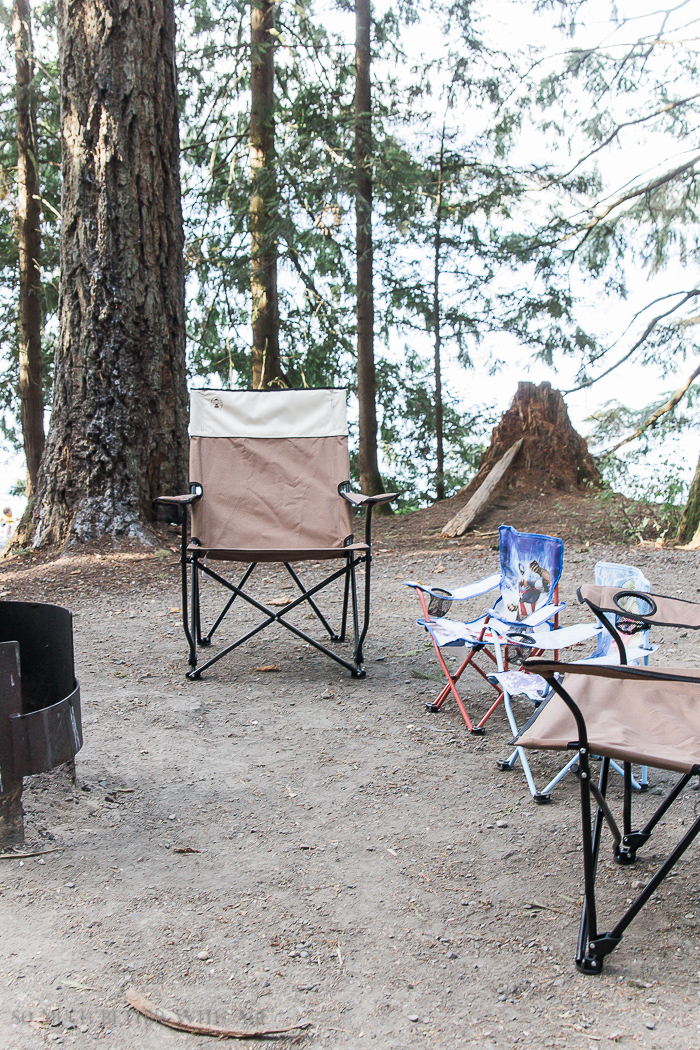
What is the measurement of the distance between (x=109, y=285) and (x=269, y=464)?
7.56 ft

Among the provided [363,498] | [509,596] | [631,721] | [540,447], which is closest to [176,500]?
[363,498]

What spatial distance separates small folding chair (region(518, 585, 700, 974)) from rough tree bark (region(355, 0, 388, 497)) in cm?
616

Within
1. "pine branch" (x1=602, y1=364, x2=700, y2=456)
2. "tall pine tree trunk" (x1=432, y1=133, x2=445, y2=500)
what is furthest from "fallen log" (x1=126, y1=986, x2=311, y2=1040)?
"tall pine tree trunk" (x1=432, y1=133, x2=445, y2=500)

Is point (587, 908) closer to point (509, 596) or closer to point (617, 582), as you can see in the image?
point (617, 582)

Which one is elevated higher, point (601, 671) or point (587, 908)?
point (601, 671)

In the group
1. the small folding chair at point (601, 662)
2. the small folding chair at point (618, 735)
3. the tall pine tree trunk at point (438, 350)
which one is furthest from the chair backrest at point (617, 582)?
the tall pine tree trunk at point (438, 350)

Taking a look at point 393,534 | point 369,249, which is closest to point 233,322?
point 369,249

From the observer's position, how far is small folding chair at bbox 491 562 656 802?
205 centimetres

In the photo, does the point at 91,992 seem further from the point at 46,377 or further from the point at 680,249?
the point at 46,377

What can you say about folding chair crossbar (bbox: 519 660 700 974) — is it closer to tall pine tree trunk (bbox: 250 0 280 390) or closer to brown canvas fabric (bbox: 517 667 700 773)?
brown canvas fabric (bbox: 517 667 700 773)

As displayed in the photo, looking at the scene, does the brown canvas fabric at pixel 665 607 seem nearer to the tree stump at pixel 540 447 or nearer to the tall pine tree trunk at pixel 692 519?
the tall pine tree trunk at pixel 692 519

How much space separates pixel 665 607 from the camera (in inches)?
81.7

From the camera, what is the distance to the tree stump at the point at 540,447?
665 cm

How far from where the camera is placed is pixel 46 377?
31.0 feet
